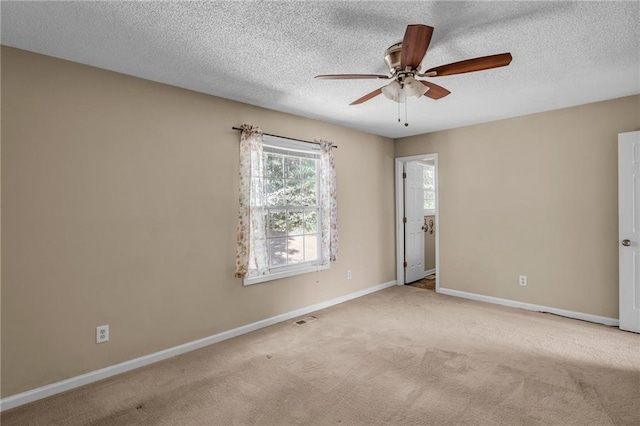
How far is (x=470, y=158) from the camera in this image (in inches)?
189

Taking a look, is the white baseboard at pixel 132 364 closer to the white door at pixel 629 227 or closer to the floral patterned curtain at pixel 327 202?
the floral patterned curtain at pixel 327 202

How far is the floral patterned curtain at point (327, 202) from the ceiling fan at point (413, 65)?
1924 millimetres

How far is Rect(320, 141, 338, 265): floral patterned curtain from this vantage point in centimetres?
441

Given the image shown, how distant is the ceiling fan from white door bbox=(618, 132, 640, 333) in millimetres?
2375

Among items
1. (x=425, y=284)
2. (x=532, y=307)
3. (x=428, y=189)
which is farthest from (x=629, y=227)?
(x=428, y=189)

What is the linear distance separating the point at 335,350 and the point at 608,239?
10.6ft

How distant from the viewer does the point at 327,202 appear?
4.43 metres

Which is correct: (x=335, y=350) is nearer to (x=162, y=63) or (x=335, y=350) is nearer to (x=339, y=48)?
(x=339, y=48)

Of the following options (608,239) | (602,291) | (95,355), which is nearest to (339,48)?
(95,355)

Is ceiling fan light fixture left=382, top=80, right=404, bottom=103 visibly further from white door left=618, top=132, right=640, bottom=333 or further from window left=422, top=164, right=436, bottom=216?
window left=422, top=164, right=436, bottom=216

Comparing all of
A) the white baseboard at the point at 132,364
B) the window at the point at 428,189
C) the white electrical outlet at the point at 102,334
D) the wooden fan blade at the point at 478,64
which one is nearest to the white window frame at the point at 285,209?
the white baseboard at the point at 132,364

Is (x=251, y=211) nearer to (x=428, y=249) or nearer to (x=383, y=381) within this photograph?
(x=383, y=381)

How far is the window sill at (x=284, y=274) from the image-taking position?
144 inches

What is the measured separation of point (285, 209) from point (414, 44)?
255cm
